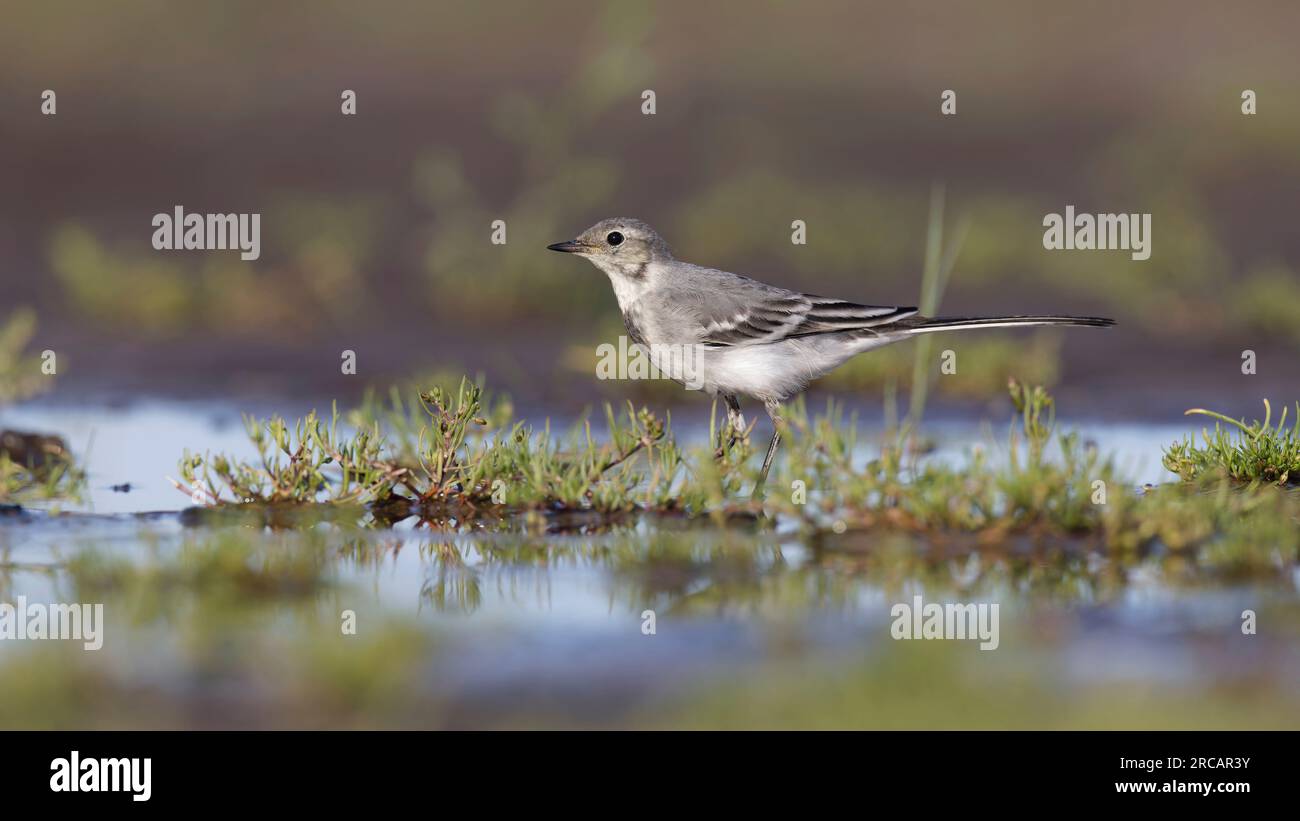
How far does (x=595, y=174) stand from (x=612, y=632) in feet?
30.4

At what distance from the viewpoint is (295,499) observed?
8242 mm

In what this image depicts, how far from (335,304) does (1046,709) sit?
35.8ft

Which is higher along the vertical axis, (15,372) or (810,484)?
(15,372)

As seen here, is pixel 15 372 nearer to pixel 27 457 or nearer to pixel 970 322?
pixel 27 457

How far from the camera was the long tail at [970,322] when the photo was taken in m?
8.91

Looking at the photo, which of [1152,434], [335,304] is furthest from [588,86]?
[1152,434]

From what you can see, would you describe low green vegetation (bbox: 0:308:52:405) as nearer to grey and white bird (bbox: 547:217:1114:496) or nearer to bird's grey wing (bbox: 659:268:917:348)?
grey and white bird (bbox: 547:217:1114:496)

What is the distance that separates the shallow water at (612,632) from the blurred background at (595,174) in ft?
16.2

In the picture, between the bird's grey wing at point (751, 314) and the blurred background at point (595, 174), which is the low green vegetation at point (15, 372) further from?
the bird's grey wing at point (751, 314)

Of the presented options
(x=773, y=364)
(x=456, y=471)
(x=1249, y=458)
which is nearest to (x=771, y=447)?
(x=773, y=364)

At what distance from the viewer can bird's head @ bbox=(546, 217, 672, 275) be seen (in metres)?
9.30

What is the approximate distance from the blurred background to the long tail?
121 inches

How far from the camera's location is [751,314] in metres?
9.12
